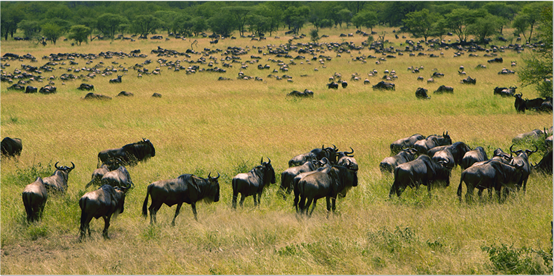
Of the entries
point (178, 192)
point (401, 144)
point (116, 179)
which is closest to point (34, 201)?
point (116, 179)

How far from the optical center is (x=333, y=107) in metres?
24.1

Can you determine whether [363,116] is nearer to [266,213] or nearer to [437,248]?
[266,213]

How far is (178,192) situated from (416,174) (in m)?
5.28

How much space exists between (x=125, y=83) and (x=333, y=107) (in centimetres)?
2013

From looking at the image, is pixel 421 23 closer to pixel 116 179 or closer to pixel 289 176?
pixel 289 176

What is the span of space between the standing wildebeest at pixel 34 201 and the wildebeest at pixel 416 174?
24.7ft

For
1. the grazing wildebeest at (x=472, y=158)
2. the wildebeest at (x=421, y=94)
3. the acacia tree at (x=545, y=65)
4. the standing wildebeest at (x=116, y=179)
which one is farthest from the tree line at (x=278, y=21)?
the standing wildebeest at (x=116, y=179)

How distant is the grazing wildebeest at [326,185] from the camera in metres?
8.46

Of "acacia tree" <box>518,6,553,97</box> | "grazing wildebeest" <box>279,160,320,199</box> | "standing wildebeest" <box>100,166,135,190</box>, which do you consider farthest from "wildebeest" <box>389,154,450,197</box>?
"acacia tree" <box>518,6,553,97</box>

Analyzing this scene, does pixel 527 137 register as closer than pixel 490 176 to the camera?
No

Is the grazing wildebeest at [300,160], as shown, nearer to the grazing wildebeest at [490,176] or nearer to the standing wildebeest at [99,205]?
the grazing wildebeest at [490,176]

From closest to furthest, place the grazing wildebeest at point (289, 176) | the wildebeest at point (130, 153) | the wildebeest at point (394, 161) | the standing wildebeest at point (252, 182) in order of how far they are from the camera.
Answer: the standing wildebeest at point (252, 182)
the grazing wildebeest at point (289, 176)
the wildebeest at point (394, 161)
the wildebeest at point (130, 153)

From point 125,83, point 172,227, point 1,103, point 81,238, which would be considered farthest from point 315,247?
point 125,83

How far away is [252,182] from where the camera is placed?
9.39 metres
